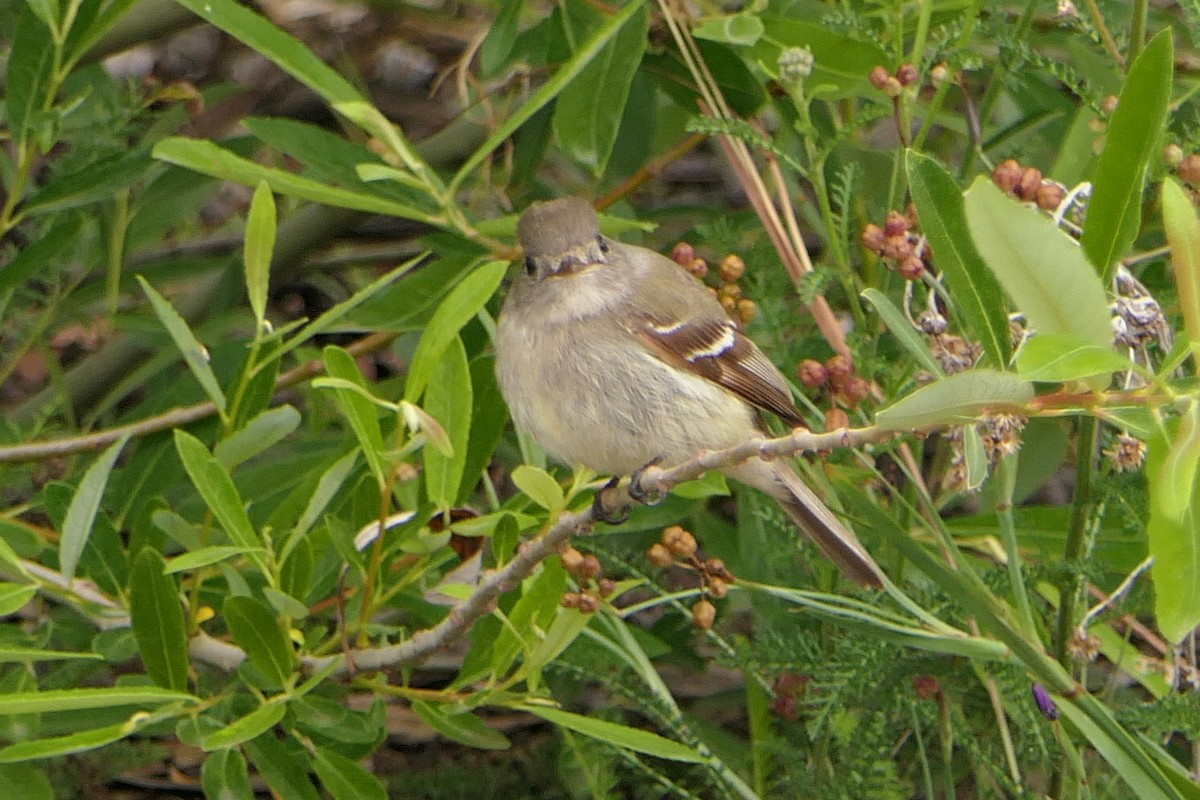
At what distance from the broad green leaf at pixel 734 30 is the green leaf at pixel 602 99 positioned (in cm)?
14

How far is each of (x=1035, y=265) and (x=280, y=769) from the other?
1.94 meters

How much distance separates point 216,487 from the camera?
3020mm

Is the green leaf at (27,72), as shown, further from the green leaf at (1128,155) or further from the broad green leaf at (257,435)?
the green leaf at (1128,155)

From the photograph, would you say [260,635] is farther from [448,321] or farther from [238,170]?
[238,170]

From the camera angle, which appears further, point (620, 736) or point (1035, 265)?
point (620, 736)

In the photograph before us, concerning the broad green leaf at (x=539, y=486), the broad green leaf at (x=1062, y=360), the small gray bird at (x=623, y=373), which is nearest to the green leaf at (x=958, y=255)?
the broad green leaf at (x=1062, y=360)

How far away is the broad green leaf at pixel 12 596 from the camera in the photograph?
2.93 m

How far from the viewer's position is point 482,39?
4.24 metres

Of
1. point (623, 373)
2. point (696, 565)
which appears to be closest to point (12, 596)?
point (696, 565)

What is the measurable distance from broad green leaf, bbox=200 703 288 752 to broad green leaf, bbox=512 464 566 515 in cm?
63

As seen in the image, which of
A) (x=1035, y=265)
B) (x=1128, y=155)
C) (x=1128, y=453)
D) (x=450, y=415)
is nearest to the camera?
(x=1035, y=265)

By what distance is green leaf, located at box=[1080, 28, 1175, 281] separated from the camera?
7.84 ft

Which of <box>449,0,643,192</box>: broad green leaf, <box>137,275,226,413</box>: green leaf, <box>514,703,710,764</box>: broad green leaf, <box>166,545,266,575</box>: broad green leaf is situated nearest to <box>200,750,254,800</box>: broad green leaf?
<box>166,545,266,575</box>: broad green leaf

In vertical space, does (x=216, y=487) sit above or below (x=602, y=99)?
below
